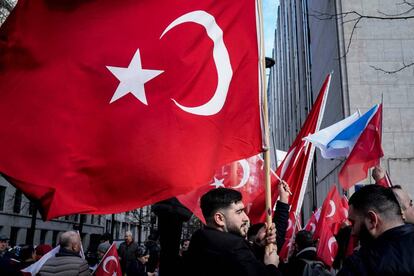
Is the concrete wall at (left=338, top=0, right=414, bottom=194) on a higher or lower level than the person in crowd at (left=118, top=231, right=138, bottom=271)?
higher

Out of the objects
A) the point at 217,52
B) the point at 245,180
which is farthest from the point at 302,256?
the point at 217,52

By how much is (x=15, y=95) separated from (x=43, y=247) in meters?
4.09

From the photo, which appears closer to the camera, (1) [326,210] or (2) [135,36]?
(2) [135,36]

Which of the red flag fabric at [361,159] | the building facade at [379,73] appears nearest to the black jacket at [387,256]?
the red flag fabric at [361,159]

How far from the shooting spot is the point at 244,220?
10.5 feet

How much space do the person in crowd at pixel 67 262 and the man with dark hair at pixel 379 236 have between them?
318cm

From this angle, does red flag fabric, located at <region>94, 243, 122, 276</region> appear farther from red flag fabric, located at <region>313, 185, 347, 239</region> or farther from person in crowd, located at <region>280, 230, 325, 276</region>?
red flag fabric, located at <region>313, 185, 347, 239</region>

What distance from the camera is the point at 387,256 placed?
95.6 inches

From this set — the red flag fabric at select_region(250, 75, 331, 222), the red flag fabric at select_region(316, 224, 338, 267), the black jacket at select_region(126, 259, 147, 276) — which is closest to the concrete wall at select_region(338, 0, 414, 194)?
the red flag fabric at select_region(316, 224, 338, 267)

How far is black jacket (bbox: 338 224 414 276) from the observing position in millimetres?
2373

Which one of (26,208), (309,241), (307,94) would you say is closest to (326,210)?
(309,241)

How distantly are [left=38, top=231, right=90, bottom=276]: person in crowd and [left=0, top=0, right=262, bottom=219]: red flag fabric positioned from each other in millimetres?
1613

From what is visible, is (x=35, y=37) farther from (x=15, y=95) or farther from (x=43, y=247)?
(x=43, y=247)

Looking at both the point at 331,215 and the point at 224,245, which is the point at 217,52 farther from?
the point at 331,215
